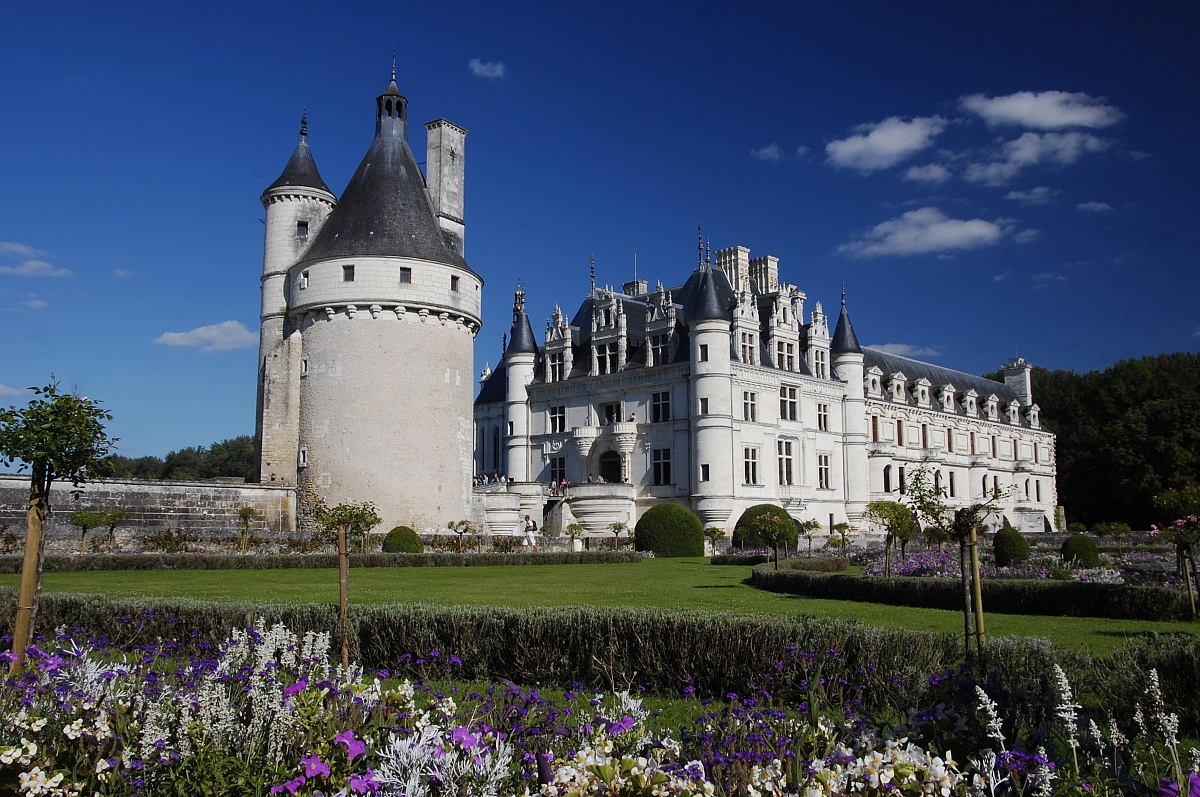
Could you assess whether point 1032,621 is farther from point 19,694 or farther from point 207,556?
point 207,556

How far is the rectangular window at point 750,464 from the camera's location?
44.6m

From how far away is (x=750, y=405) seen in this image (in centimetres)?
4519

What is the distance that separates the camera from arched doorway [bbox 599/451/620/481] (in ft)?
156

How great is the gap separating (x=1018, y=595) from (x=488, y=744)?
39.8ft

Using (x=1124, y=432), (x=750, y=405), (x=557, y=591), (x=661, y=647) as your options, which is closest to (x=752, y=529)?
(x=750, y=405)

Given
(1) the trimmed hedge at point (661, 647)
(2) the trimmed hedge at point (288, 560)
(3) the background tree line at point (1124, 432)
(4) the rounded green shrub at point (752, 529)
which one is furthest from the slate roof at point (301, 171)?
(3) the background tree line at point (1124, 432)

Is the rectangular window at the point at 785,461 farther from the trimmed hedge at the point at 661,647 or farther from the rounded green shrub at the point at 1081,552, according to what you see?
the trimmed hedge at the point at 661,647

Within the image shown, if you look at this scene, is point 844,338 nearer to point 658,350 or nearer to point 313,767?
point 658,350

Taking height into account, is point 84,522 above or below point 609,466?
below

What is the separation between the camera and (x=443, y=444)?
33906mm

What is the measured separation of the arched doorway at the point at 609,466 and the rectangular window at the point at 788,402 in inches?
321

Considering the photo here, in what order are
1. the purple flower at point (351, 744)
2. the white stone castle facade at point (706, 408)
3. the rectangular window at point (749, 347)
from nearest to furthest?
the purple flower at point (351, 744) < the white stone castle facade at point (706, 408) < the rectangular window at point (749, 347)

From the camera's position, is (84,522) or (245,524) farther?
(245,524)

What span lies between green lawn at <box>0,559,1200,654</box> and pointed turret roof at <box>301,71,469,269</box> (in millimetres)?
12669
